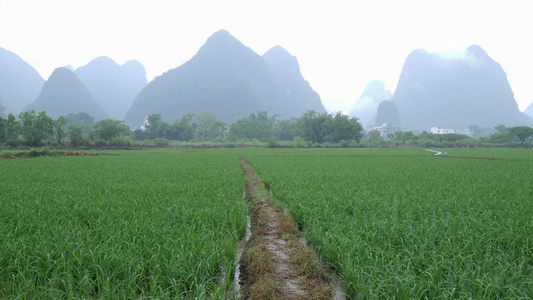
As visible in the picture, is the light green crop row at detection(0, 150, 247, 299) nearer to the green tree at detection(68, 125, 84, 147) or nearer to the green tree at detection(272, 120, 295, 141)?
the green tree at detection(68, 125, 84, 147)

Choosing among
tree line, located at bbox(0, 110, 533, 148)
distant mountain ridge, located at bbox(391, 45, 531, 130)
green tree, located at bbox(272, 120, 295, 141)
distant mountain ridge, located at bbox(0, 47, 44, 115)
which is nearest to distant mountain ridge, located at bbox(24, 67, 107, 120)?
A: distant mountain ridge, located at bbox(0, 47, 44, 115)

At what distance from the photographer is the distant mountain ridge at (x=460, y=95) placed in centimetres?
16025

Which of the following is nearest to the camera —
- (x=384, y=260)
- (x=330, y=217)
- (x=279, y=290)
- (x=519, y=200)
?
(x=279, y=290)

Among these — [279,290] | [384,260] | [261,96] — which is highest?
[261,96]

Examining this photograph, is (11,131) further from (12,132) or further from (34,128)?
(34,128)

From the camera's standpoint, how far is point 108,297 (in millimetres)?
2258

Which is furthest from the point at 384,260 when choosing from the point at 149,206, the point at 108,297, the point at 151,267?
the point at 149,206

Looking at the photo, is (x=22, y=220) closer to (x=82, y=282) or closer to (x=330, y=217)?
(x=82, y=282)

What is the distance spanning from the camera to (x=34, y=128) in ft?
121

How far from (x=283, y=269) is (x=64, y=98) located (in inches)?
6591

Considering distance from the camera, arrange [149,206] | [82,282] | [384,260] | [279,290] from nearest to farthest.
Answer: [82,282] < [279,290] < [384,260] < [149,206]

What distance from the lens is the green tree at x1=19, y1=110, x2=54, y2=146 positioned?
36.5 meters

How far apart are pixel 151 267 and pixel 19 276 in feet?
3.81

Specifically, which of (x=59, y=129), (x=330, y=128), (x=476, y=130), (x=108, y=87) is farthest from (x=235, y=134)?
(x=108, y=87)
